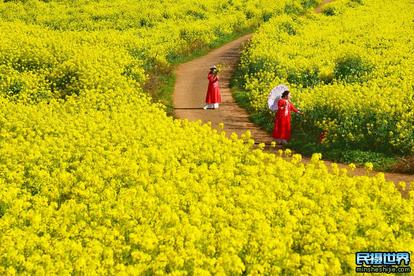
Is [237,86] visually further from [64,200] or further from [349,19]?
[349,19]

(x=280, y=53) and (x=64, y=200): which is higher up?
(x=280, y=53)

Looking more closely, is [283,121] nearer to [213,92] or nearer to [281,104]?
[281,104]

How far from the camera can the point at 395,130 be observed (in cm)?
1435

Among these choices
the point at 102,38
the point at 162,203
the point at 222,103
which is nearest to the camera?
the point at 162,203

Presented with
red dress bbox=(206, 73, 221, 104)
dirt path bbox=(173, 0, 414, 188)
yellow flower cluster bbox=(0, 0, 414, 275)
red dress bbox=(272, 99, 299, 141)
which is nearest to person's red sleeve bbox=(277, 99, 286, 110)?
red dress bbox=(272, 99, 299, 141)

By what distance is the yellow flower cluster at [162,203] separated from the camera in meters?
7.61

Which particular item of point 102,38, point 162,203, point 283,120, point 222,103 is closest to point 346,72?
point 222,103

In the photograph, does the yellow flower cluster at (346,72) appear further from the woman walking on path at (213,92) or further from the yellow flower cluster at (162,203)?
the yellow flower cluster at (162,203)

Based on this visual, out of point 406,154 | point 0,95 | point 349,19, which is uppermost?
point 349,19

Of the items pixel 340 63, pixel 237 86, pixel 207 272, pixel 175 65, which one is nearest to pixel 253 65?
pixel 237 86

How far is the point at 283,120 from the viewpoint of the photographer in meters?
15.5

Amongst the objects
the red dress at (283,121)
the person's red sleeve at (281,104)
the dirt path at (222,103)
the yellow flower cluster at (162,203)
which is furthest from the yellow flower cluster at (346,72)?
the yellow flower cluster at (162,203)

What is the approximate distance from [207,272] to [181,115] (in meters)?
12.0

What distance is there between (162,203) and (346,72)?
14.6m
